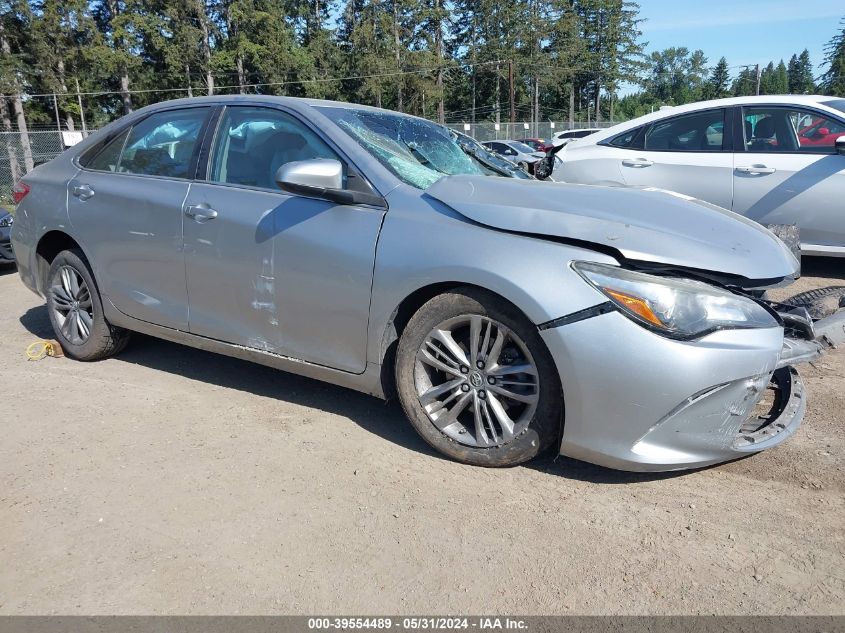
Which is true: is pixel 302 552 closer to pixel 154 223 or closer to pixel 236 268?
pixel 236 268

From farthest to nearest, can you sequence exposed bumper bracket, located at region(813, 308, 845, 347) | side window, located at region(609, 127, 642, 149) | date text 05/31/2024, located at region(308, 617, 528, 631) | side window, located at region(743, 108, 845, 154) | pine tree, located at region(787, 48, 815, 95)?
pine tree, located at region(787, 48, 815, 95)
side window, located at region(609, 127, 642, 149)
side window, located at region(743, 108, 845, 154)
exposed bumper bracket, located at region(813, 308, 845, 347)
date text 05/31/2024, located at region(308, 617, 528, 631)

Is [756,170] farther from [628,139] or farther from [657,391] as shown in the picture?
[657,391]

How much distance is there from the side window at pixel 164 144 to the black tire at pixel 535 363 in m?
1.78

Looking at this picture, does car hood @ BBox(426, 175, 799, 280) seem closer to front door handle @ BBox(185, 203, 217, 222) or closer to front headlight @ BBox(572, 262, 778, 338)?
front headlight @ BBox(572, 262, 778, 338)

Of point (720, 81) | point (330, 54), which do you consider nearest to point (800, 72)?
point (720, 81)

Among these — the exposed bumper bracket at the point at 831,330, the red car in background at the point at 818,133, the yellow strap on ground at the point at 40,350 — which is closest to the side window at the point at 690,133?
the red car in background at the point at 818,133

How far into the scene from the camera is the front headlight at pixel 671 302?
2574mm

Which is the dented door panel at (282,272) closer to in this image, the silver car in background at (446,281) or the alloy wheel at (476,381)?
the silver car in background at (446,281)

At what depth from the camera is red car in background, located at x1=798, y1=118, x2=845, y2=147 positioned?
238 inches

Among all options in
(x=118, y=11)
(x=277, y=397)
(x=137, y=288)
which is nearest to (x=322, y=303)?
(x=277, y=397)

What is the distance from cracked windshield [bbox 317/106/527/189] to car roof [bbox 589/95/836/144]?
281cm

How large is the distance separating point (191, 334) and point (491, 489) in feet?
6.57

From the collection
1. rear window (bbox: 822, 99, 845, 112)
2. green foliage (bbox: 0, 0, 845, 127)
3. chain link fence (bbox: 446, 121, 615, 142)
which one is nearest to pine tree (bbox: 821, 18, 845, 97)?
green foliage (bbox: 0, 0, 845, 127)

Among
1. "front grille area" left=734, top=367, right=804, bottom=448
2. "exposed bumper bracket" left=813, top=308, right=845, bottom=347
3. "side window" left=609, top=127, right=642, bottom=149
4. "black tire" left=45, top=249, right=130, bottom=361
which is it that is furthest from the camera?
"side window" left=609, top=127, right=642, bottom=149
